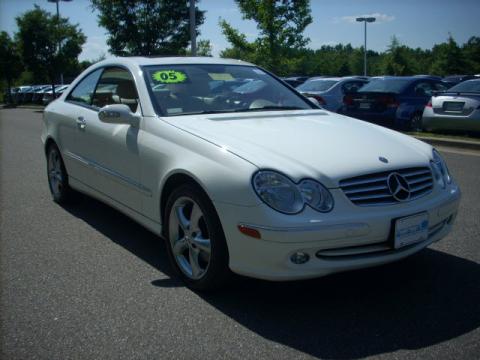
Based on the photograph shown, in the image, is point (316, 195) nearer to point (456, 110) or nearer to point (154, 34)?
point (456, 110)

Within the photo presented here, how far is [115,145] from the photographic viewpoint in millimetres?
4238

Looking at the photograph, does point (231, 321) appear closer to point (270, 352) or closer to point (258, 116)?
point (270, 352)

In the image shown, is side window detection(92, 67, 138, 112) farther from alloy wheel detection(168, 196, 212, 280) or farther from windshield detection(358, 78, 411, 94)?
windshield detection(358, 78, 411, 94)

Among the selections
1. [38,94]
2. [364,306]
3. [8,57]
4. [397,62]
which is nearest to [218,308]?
[364,306]

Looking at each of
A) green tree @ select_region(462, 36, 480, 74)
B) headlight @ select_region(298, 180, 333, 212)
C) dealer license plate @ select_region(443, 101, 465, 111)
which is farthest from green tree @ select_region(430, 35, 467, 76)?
headlight @ select_region(298, 180, 333, 212)

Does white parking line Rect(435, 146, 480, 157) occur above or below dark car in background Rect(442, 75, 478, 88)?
below

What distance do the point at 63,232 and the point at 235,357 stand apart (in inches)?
109

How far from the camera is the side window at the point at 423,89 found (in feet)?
41.6

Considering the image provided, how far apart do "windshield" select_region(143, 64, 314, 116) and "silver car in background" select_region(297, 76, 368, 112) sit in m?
9.33

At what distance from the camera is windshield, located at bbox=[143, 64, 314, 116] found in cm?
414

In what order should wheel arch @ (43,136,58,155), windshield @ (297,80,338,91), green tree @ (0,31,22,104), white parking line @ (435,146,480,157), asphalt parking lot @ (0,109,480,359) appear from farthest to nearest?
green tree @ (0,31,22,104) < windshield @ (297,80,338,91) < white parking line @ (435,146,480,157) < wheel arch @ (43,136,58,155) < asphalt parking lot @ (0,109,480,359)

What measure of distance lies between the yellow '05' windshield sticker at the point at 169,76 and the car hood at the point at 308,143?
518mm

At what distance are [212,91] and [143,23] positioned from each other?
2108 cm

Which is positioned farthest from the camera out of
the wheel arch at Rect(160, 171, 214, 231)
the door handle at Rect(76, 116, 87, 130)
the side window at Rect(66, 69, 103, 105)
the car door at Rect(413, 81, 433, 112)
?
the car door at Rect(413, 81, 433, 112)
